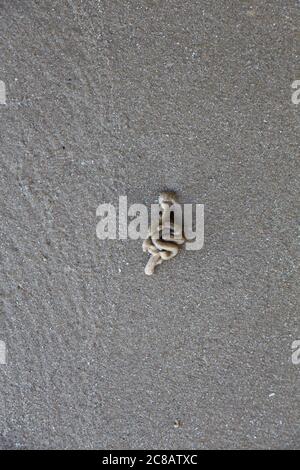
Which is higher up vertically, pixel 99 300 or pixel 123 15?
pixel 123 15

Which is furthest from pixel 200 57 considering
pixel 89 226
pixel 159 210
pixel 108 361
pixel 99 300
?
pixel 108 361

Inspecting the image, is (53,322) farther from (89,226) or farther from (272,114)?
(272,114)

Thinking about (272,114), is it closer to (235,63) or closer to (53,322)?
(235,63)

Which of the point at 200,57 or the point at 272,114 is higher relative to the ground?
the point at 200,57
